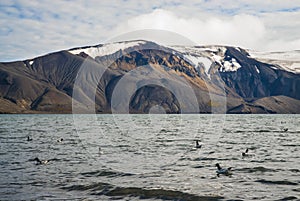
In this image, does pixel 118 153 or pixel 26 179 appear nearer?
pixel 26 179

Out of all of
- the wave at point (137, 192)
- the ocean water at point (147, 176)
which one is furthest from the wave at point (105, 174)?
the wave at point (137, 192)

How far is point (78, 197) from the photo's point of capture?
20953 mm

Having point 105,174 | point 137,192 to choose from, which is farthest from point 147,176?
point 137,192

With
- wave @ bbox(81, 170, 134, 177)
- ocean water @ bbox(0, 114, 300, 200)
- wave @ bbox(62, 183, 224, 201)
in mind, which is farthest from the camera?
wave @ bbox(81, 170, 134, 177)

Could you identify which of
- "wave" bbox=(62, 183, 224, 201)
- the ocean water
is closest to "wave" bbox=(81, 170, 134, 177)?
the ocean water

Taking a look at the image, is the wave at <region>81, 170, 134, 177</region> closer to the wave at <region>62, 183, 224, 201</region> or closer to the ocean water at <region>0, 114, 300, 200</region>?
the ocean water at <region>0, 114, 300, 200</region>

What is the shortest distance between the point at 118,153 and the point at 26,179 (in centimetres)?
1490

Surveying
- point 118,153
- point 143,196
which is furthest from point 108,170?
point 118,153

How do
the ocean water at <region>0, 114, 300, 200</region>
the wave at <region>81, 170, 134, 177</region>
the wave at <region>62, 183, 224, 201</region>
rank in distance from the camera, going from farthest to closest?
the wave at <region>81, 170, 134, 177</region>, the ocean water at <region>0, 114, 300, 200</region>, the wave at <region>62, 183, 224, 201</region>

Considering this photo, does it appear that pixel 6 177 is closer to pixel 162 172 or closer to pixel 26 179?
pixel 26 179

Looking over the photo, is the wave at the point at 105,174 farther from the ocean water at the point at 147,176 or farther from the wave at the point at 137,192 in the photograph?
the wave at the point at 137,192

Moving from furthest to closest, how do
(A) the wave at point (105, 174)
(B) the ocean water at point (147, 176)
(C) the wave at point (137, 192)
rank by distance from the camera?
1. (A) the wave at point (105, 174)
2. (B) the ocean water at point (147, 176)
3. (C) the wave at point (137, 192)

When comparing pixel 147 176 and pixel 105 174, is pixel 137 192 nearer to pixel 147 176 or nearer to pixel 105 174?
pixel 147 176

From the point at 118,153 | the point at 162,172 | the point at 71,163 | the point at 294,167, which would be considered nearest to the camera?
the point at 162,172
